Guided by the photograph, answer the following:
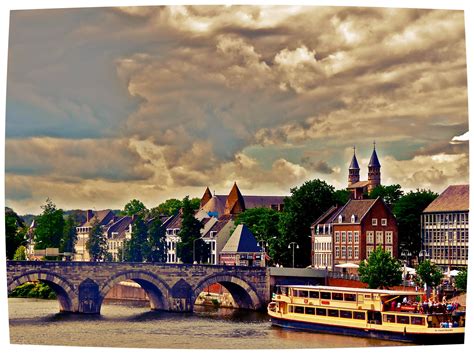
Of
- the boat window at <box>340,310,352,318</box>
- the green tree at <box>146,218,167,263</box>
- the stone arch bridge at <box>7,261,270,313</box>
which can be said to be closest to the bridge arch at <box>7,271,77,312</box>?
the stone arch bridge at <box>7,261,270,313</box>

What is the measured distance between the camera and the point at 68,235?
7000 centimetres

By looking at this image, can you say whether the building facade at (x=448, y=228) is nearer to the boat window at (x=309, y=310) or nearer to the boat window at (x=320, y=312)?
the boat window at (x=309, y=310)

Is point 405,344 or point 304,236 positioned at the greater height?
point 304,236

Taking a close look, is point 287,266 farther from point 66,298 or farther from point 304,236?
point 66,298

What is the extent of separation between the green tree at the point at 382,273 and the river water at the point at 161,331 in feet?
13.6

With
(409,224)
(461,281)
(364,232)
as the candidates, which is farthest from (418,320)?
(409,224)

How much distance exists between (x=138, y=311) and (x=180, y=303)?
1.72 meters

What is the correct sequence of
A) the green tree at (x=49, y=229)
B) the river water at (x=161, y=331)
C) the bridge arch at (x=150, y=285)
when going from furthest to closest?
the green tree at (x=49, y=229) → the bridge arch at (x=150, y=285) → the river water at (x=161, y=331)

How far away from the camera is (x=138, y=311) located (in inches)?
2063

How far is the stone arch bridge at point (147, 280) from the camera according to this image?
50.0 metres

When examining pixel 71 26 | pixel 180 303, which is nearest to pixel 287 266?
pixel 180 303

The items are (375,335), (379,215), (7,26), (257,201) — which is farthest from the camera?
(257,201)

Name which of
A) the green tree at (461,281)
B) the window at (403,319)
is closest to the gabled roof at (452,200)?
the green tree at (461,281)

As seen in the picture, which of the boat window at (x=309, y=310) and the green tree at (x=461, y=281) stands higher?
the green tree at (x=461, y=281)
